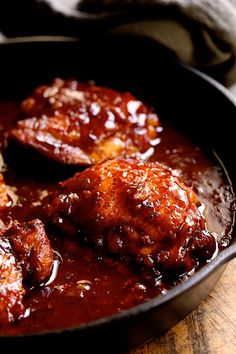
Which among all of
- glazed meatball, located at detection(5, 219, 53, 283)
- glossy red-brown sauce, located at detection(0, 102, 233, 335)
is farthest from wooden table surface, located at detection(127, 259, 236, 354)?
glazed meatball, located at detection(5, 219, 53, 283)

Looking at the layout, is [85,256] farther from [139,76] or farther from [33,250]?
[139,76]

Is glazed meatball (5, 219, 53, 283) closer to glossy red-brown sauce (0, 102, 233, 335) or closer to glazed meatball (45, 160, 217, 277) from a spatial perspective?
glossy red-brown sauce (0, 102, 233, 335)

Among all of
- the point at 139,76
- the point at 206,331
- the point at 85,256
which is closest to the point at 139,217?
the point at 85,256

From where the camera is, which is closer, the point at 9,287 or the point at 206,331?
the point at 9,287

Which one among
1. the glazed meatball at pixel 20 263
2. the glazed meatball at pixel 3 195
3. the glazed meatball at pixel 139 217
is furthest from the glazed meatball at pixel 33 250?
the glazed meatball at pixel 3 195

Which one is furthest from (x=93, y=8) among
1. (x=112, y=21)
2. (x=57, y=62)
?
(x=57, y=62)

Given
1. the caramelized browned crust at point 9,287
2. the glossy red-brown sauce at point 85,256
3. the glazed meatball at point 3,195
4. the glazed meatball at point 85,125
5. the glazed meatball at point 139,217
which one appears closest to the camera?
the caramelized browned crust at point 9,287

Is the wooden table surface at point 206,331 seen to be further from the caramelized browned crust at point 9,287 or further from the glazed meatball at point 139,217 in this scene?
the caramelized browned crust at point 9,287
